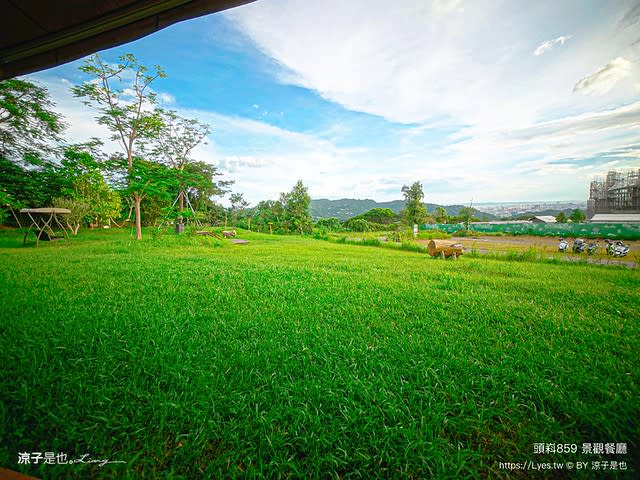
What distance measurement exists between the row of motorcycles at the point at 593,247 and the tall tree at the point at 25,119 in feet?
25.3

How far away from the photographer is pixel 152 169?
255 inches

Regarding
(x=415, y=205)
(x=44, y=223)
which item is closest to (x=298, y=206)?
(x=415, y=205)

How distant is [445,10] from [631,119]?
6.18 ft

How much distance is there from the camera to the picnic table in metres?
4.55

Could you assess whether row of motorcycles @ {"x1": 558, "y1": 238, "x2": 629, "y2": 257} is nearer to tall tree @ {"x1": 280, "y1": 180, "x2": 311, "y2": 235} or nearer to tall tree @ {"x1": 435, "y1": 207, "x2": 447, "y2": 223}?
tall tree @ {"x1": 435, "y1": 207, "x2": 447, "y2": 223}

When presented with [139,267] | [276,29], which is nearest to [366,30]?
[276,29]

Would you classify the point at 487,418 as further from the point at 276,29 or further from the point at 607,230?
the point at 276,29

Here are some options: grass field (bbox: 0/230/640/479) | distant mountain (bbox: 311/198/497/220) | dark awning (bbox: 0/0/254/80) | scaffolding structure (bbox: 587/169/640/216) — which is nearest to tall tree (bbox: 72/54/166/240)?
dark awning (bbox: 0/0/254/80)

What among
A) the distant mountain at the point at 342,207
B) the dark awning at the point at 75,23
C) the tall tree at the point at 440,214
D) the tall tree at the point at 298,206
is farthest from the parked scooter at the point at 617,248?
the tall tree at the point at 298,206

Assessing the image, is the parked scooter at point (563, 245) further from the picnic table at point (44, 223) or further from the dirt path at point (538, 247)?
the picnic table at point (44, 223)

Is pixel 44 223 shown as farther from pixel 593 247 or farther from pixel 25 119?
pixel 593 247

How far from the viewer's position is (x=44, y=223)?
495cm

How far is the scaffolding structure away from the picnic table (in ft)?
28.2

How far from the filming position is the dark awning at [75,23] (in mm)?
1334
